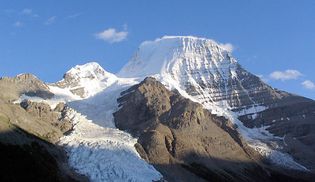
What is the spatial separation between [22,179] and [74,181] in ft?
60.8

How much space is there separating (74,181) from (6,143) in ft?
66.2

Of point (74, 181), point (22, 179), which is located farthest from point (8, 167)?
point (74, 181)

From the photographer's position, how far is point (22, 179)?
593ft

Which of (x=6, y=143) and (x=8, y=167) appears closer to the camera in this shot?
(x=8, y=167)

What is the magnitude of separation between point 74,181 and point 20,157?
15133mm

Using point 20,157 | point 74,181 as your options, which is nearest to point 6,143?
point 20,157

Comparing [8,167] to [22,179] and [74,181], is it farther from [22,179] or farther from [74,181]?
[74,181]

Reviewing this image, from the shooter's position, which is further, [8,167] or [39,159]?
[39,159]

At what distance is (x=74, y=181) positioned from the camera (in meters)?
196

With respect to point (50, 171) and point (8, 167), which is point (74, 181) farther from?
point (8, 167)

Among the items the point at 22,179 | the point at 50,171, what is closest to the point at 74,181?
the point at 50,171

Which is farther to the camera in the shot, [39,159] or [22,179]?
[39,159]

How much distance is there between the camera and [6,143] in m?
197

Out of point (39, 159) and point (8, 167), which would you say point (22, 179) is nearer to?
point (8, 167)
